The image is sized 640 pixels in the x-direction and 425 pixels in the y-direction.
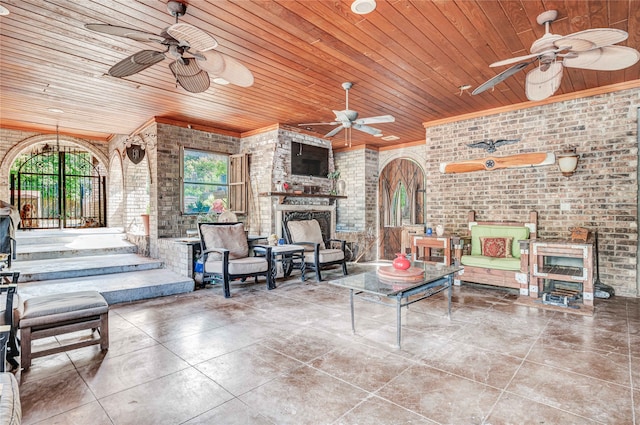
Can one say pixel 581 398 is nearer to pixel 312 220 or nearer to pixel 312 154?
pixel 312 220

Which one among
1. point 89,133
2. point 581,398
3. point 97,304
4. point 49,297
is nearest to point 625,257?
point 581,398

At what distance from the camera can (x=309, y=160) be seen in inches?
269

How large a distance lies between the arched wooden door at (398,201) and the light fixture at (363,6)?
17.4 ft

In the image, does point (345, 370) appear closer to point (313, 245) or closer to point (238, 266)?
point (238, 266)

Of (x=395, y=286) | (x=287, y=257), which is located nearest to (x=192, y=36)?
(x=395, y=286)

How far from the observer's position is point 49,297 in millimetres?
2652

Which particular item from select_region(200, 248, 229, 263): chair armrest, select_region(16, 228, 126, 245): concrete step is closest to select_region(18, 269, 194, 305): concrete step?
select_region(200, 248, 229, 263): chair armrest

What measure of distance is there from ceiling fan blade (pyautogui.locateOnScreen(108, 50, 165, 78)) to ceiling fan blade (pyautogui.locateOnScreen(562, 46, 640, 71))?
3.50 m

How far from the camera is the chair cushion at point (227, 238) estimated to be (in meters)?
4.82

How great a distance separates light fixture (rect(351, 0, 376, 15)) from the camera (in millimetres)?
2560

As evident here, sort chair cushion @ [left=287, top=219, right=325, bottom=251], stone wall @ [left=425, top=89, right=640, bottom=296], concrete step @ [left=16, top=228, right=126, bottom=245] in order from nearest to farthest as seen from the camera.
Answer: stone wall @ [left=425, top=89, right=640, bottom=296], chair cushion @ [left=287, top=219, right=325, bottom=251], concrete step @ [left=16, top=228, right=126, bottom=245]

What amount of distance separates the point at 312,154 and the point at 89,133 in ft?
17.1

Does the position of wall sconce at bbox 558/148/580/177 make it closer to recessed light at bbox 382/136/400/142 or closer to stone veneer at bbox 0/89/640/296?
stone veneer at bbox 0/89/640/296

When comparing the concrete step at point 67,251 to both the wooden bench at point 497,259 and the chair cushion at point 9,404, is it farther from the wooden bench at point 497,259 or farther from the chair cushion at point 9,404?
the wooden bench at point 497,259
